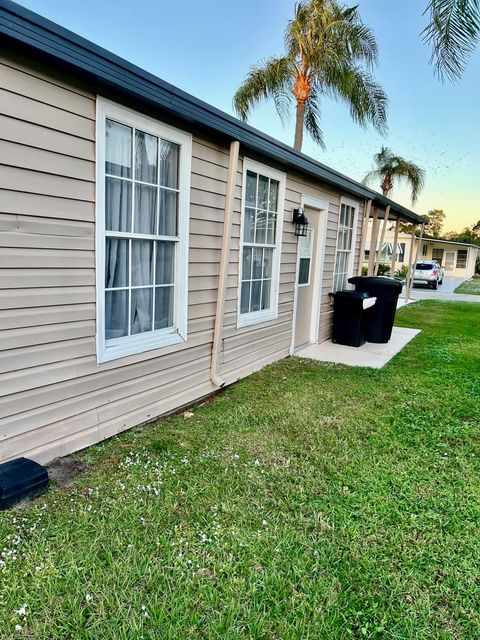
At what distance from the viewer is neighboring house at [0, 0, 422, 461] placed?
8.11ft

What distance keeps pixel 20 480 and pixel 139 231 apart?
1909 mm

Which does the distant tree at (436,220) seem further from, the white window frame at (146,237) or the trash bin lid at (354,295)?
the white window frame at (146,237)

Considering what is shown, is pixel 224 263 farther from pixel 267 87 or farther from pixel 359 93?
pixel 267 87

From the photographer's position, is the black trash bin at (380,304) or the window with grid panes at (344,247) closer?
the black trash bin at (380,304)

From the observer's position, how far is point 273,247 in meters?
5.32

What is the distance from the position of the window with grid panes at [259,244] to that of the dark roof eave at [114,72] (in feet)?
1.55

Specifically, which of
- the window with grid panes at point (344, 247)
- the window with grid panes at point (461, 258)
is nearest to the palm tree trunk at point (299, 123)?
the window with grid panes at point (344, 247)

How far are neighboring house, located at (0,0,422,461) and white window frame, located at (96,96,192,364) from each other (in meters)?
0.01

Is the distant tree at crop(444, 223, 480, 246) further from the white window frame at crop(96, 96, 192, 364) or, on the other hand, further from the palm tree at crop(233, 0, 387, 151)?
the white window frame at crop(96, 96, 192, 364)

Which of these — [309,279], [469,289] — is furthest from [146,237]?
[469,289]

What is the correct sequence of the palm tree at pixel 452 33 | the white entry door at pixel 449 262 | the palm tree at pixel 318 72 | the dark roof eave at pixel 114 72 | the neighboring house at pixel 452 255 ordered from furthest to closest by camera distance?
the white entry door at pixel 449 262, the neighboring house at pixel 452 255, the palm tree at pixel 318 72, the palm tree at pixel 452 33, the dark roof eave at pixel 114 72

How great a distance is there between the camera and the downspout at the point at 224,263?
13.1 feet

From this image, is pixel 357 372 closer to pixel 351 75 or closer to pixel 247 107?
pixel 351 75

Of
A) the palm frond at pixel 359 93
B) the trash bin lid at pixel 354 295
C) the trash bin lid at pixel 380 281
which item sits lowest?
the trash bin lid at pixel 354 295
